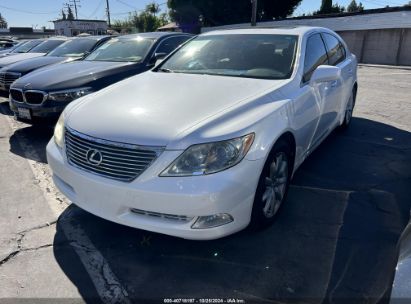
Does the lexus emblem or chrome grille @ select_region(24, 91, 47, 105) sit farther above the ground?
the lexus emblem

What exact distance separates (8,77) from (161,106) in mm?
6115

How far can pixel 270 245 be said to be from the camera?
2.97 meters

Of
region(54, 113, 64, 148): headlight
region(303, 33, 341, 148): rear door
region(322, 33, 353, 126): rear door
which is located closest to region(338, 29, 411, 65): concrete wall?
region(322, 33, 353, 126): rear door

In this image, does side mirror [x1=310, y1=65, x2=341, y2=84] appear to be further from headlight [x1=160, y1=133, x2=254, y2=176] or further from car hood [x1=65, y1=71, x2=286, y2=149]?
headlight [x1=160, y1=133, x2=254, y2=176]

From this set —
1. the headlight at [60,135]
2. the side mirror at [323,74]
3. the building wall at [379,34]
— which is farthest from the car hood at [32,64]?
the building wall at [379,34]

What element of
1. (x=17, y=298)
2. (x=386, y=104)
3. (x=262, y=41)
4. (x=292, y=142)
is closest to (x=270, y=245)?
(x=292, y=142)

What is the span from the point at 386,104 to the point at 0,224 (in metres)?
8.32

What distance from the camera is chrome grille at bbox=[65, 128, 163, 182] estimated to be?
248 cm

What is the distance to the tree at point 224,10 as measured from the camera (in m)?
32.9

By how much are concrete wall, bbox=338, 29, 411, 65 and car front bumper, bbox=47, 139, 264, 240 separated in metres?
24.1

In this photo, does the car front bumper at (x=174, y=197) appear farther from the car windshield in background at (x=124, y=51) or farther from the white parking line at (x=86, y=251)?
the car windshield in background at (x=124, y=51)

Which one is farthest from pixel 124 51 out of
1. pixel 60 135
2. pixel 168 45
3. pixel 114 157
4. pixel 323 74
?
pixel 114 157

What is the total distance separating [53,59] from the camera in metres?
8.18

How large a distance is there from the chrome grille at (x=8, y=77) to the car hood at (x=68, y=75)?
186 cm
